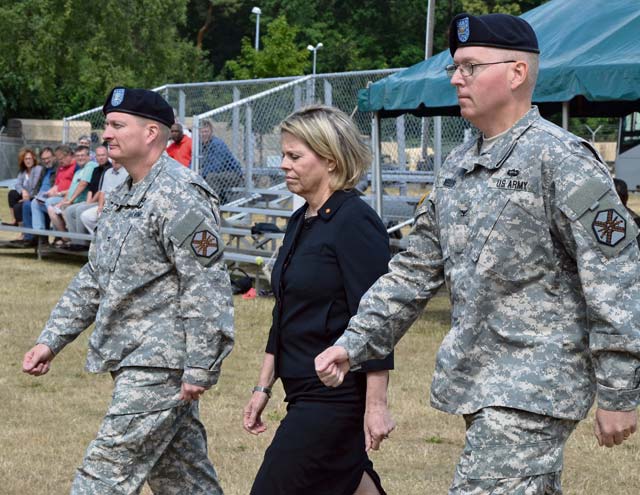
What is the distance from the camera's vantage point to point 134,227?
4.22 meters

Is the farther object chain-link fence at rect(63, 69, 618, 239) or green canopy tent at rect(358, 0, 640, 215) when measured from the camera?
chain-link fence at rect(63, 69, 618, 239)

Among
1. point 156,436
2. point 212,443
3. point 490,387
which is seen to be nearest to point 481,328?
point 490,387

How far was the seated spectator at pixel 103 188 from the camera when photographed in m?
15.5

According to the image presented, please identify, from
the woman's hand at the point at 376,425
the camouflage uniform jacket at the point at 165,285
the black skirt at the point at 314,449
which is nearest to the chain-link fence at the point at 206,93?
the camouflage uniform jacket at the point at 165,285

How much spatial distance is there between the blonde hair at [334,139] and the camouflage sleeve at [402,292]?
72cm

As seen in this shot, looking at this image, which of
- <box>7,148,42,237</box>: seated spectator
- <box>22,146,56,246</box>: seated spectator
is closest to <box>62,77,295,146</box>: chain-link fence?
<box>22,146,56,246</box>: seated spectator

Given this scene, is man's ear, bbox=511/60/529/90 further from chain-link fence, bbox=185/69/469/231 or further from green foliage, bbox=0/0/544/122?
green foliage, bbox=0/0/544/122

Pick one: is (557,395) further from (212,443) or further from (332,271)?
(212,443)

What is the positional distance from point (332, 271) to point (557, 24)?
8.22 m

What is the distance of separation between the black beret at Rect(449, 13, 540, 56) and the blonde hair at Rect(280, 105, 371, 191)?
849mm

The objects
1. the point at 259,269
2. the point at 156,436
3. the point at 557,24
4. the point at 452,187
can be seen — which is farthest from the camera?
the point at 259,269

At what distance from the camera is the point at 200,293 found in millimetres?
4129

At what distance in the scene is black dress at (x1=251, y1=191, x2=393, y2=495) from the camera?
12.6 ft

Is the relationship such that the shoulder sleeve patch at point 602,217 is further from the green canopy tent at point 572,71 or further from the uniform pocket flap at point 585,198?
the green canopy tent at point 572,71
